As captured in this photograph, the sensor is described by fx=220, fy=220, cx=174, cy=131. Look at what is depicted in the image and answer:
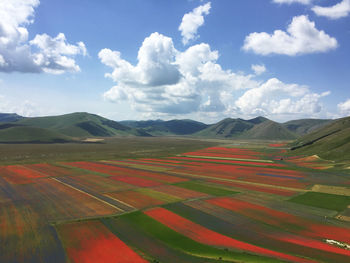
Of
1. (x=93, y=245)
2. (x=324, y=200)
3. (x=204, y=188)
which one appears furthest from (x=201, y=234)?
(x=324, y=200)

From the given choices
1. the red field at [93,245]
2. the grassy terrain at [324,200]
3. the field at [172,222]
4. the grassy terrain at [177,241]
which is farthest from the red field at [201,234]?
the grassy terrain at [324,200]

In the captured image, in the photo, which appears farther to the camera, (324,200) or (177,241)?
(324,200)

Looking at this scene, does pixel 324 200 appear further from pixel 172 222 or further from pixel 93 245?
pixel 93 245

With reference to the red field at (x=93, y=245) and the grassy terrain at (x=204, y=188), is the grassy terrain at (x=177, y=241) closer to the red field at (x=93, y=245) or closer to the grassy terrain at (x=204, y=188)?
the red field at (x=93, y=245)

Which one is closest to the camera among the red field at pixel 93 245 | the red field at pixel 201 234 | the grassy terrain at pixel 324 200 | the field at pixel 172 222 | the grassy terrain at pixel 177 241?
the red field at pixel 93 245

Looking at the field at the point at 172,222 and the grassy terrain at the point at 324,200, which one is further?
the grassy terrain at the point at 324,200

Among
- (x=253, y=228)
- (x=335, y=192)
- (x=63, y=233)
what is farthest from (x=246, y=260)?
(x=335, y=192)

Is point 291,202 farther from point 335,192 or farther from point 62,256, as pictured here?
point 62,256
